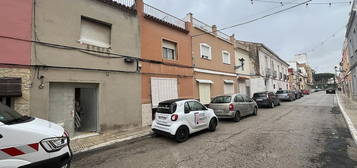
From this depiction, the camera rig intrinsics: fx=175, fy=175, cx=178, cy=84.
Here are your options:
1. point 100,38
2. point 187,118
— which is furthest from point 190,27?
point 187,118

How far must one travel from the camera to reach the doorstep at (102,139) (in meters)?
5.94

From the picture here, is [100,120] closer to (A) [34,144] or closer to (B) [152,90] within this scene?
(B) [152,90]

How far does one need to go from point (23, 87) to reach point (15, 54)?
110 centimetres

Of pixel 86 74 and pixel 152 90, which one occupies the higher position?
pixel 86 74

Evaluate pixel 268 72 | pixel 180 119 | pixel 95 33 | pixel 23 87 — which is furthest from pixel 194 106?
pixel 268 72

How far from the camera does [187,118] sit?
266 inches

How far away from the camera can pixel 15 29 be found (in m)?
5.76

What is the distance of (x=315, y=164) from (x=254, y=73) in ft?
60.8

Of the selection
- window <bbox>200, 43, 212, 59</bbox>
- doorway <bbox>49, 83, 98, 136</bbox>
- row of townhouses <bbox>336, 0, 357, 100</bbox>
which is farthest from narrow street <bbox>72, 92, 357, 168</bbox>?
row of townhouses <bbox>336, 0, 357, 100</bbox>

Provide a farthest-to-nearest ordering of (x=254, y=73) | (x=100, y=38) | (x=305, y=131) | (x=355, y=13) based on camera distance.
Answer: (x=254, y=73) → (x=355, y=13) → (x=100, y=38) → (x=305, y=131)

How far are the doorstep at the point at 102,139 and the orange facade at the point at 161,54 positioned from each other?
194 cm

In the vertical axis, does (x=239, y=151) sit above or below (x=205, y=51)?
below

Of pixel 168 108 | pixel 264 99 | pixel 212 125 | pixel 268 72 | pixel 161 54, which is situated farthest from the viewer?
pixel 268 72

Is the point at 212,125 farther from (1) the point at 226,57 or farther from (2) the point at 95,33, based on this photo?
(1) the point at 226,57
